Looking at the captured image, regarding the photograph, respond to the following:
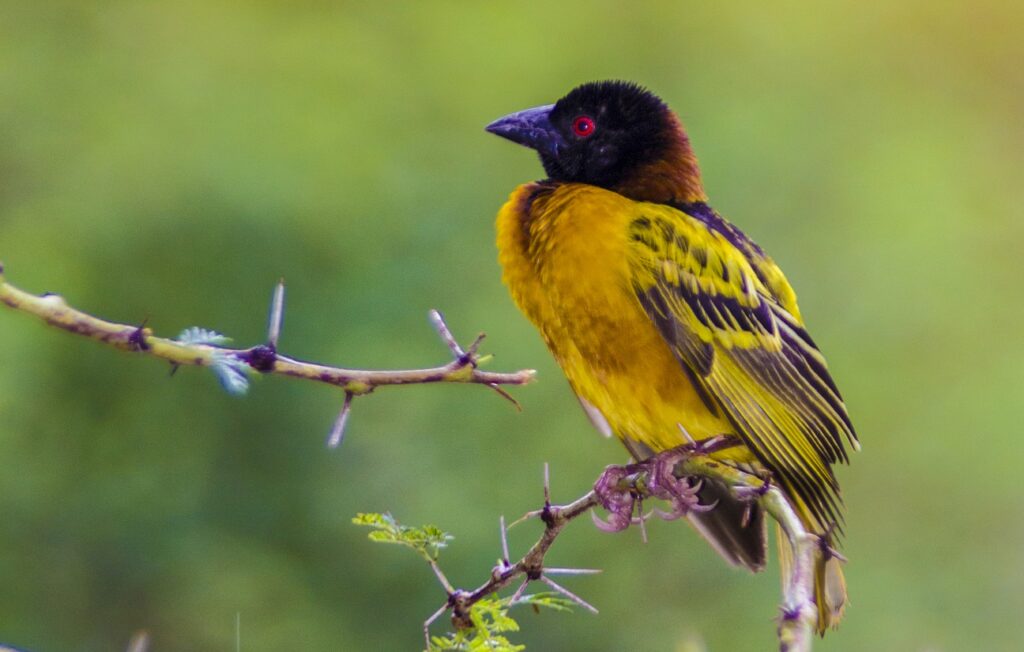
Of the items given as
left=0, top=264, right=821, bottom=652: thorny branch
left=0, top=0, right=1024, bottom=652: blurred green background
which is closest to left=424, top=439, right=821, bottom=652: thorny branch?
left=0, top=264, right=821, bottom=652: thorny branch

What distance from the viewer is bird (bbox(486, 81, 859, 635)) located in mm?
2535

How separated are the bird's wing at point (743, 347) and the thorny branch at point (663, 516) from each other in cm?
12

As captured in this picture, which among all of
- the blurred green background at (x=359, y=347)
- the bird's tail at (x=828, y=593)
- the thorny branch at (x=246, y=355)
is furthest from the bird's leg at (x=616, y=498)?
the blurred green background at (x=359, y=347)

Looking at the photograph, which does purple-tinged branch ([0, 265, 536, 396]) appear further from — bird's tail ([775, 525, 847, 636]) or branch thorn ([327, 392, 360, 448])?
bird's tail ([775, 525, 847, 636])

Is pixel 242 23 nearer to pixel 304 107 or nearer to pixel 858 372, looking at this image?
pixel 304 107

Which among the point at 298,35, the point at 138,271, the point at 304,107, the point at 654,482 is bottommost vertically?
the point at 654,482

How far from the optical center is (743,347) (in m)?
2.69

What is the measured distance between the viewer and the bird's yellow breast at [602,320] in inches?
101

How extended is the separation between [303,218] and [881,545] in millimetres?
2778

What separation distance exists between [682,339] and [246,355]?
4.79 ft

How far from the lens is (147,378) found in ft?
16.9

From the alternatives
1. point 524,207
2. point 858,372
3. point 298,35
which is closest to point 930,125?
point 858,372

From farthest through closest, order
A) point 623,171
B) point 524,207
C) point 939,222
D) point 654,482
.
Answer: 1. point 939,222
2. point 623,171
3. point 524,207
4. point 654,482

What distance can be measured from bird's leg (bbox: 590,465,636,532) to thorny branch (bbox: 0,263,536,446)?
110cm
